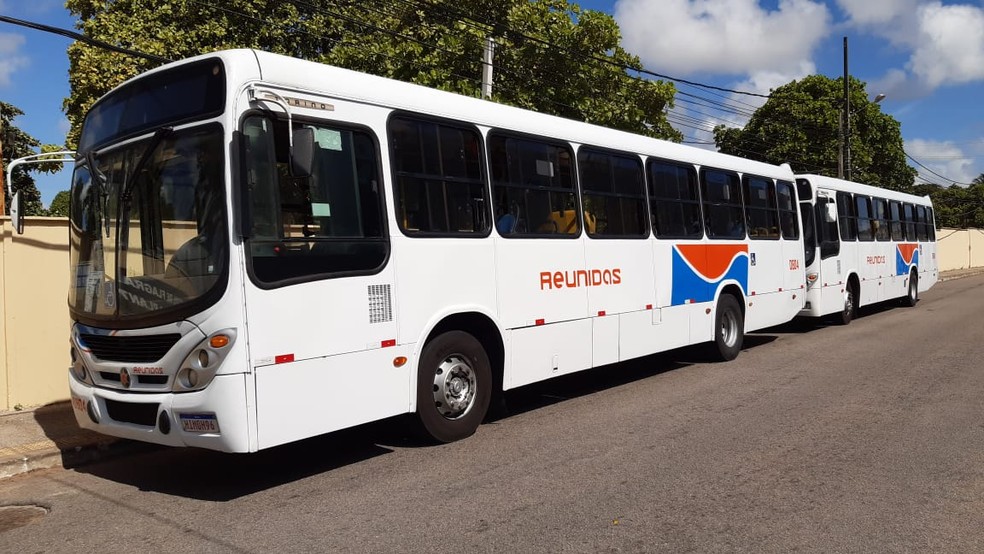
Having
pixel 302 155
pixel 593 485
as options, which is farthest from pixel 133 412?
pixel 593 485

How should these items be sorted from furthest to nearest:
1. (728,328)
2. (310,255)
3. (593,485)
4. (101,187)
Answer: (728,328)
(101,187)
(310,255)
(593,485)

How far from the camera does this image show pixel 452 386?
272 inches

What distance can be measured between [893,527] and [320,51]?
2160 cm

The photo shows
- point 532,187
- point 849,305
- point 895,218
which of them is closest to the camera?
point 532,187

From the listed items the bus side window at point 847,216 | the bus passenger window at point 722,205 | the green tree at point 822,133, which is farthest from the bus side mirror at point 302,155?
the green tree at point 822,133

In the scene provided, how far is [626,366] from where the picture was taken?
11.9 m

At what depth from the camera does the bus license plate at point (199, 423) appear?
17.0 ft

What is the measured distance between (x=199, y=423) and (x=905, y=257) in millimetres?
20477

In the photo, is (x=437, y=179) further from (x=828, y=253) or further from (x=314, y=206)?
(x=828, y=253)

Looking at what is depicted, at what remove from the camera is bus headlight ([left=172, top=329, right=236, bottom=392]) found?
516 cm

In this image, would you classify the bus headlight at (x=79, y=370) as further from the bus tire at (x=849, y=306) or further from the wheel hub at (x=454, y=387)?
the bus tire at (x=849, y=306)

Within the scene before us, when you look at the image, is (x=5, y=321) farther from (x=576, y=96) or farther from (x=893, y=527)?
(x=576, y=96)

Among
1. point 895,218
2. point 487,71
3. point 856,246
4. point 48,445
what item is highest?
point 487,71

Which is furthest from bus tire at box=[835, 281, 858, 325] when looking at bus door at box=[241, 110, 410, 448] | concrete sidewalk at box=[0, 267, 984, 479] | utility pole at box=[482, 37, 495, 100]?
concrete sidewalk at box=[0, 267, 984, 479]
